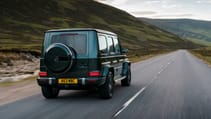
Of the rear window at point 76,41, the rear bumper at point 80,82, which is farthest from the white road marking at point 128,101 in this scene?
the rear window at point 76,41

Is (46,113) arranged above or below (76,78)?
below

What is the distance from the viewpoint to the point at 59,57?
35.0 feet

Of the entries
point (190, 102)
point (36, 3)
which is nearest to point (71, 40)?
point (190, 102)

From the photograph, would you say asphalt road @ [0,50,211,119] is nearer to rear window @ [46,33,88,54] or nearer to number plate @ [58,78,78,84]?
number plate @ [58,78,78,84]

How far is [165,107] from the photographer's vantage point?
973 cm

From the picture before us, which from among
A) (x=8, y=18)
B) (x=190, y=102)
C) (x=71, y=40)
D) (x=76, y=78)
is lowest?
(x=190, y=102)

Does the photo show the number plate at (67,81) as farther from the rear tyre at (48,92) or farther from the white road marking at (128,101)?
the white road marking at (128,101)

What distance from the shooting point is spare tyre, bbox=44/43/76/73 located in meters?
10.6

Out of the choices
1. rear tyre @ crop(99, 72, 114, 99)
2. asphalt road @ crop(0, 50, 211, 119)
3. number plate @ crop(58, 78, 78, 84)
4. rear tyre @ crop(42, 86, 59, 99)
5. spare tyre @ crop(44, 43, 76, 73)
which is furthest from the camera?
rear tyre @ crop(42, 86, 59, 99)

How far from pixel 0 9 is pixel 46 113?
16080cm

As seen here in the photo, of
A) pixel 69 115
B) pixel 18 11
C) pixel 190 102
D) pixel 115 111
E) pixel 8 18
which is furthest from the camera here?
pixel 18 11

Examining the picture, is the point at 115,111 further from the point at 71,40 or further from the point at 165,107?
the point at 71,40

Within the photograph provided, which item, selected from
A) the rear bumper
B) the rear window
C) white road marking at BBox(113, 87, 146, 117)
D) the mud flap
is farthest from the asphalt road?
the rear window

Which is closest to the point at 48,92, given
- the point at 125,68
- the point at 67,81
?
the point at 67,81
